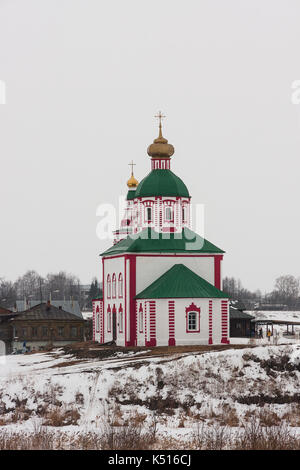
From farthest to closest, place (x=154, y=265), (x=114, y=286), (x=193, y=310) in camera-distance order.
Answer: (x=114, y=286)
(x=154, y=265)
(x=193, y=310)

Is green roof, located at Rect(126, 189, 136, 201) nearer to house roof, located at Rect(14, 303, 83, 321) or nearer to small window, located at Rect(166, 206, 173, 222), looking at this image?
small window, located at Rect(166, 206, 173, 222)

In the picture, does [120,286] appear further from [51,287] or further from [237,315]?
[51,287]

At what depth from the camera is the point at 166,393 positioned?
4116cm

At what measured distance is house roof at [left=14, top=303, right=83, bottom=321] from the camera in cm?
7475

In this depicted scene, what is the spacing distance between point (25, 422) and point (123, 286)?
20348 millimetres

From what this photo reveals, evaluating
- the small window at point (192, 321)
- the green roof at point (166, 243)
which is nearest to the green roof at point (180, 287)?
the small window at point (192, 321)

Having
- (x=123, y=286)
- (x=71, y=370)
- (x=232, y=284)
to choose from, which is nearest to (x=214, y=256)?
(x=123, y=286)

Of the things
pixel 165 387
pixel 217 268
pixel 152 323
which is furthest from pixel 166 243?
pixel 165 387

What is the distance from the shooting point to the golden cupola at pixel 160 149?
59812mm

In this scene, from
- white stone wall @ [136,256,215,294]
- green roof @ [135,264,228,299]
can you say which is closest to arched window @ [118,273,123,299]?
white stone wall @ [136,256,215,294]

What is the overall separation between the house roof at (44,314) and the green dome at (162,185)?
19.2 metres

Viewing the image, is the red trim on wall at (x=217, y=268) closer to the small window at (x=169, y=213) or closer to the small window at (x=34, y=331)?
the small window at (x=169, y=213)

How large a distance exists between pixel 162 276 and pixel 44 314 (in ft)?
68.5

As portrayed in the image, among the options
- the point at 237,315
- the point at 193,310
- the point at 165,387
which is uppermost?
the point at 193,310
